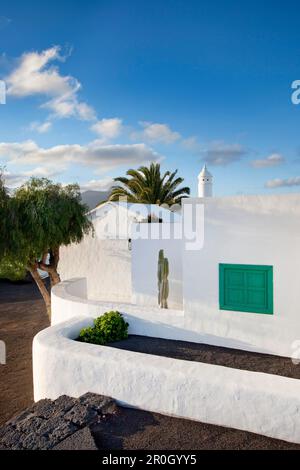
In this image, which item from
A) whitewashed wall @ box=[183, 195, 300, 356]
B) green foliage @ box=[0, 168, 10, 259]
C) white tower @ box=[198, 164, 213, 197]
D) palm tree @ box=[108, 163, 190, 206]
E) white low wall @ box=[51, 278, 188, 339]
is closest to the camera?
whitewashed wall @ box=[183, 195, 300, 356]

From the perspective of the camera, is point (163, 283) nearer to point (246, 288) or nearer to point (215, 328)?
point (215, 328)

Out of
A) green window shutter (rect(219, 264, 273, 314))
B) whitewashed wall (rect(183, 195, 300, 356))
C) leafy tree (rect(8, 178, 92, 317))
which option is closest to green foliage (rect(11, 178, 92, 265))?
leafy tree (rect(8, 178, 92, 317))

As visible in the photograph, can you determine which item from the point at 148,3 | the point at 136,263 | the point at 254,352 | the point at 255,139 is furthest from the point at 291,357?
the point at 148,3

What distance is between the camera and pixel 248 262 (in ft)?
24.3

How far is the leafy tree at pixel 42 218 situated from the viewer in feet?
33.8

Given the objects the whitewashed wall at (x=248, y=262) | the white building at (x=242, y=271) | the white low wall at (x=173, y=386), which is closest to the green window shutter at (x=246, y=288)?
the white building at (x=242, y=271)

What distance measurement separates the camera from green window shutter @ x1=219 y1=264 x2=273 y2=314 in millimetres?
7250

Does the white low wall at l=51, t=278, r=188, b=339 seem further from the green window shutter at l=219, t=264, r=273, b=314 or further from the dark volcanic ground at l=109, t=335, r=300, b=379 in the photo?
the green window shutter at l=219, t=264, r=273, b=314

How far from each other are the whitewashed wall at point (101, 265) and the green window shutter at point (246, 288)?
24.9 feet

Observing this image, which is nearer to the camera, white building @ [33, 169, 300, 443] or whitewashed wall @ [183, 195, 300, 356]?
white building @ [33, 169, 300, 443]

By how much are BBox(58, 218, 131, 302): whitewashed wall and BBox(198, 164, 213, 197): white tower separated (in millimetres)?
4283

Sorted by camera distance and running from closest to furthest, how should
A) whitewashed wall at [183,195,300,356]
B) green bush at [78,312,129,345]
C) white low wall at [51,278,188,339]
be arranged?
whitewashed wall at [183,195,300,356]
green bush at [78,312,129,345]
white low wall at [51,278,188,339]

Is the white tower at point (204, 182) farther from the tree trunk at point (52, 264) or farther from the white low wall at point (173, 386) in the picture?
the white low wall at point (173, 386)

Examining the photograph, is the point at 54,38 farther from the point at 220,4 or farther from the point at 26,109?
the point at 220,4
